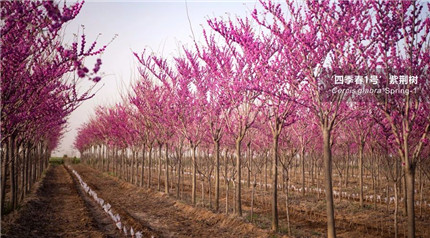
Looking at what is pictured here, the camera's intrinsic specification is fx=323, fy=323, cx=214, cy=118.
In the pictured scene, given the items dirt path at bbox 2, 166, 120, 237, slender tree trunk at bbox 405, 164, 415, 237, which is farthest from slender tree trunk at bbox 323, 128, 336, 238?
dirt path at bbox 2, 166, 120, 237

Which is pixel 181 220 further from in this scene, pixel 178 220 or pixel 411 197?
pixel 411 197

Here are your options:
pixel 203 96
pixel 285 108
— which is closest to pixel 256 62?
pixel 285 108

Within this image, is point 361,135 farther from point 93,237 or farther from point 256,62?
point 93,237

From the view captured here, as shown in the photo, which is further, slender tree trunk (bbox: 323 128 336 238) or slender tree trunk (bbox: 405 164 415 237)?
slender tree trunk (bbox: 323 128 336 238)

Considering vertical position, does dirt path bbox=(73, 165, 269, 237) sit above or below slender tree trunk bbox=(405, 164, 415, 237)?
below

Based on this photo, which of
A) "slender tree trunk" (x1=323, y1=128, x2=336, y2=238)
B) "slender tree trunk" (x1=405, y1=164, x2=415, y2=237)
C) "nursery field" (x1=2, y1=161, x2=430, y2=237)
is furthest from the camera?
"nursery field" (x1=2, y1=161, x2=430, y2=237)

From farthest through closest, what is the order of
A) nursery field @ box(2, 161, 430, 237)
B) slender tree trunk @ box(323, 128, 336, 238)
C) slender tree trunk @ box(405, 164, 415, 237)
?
1. nursery field @ box(2, 161, 430, 237)
2. slender tree trunk @ box(323, 128, 336, 238)
3. slender tree trunk @ box(405, 164, 415, 237)

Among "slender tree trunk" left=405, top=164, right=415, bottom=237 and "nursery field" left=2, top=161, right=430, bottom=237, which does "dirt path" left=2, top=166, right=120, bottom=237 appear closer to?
"nursery field" left=2, top=161, right=430, bottom=237

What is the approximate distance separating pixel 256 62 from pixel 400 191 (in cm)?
1558

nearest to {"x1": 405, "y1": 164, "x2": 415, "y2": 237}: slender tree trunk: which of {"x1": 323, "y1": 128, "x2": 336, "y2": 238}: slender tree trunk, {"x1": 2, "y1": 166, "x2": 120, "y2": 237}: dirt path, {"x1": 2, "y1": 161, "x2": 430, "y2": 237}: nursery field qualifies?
{"x1": 323, "y1": 128, "x2": 336, "y2": 238}: slender tree trunk

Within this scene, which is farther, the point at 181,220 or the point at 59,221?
the point at 181,220

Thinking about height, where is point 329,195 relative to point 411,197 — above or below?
below

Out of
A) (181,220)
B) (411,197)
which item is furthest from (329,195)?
(181,220)

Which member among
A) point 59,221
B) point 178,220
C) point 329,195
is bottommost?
point 178,220
